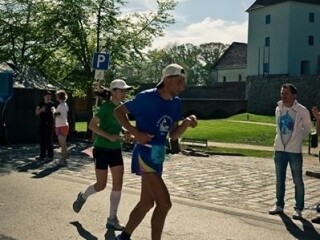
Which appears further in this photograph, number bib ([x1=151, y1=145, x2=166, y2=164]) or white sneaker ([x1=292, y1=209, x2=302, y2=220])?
white sneaker ([x1=292, y1=209, x2=302, y2=220])

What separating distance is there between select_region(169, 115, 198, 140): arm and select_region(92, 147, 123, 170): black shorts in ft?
5.59

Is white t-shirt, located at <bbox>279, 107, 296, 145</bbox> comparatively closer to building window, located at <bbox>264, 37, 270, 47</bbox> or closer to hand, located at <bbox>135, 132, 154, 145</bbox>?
hand, located at <bbox>135, 132, 154, 145</bbox>

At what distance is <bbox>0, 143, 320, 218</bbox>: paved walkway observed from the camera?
912 cm

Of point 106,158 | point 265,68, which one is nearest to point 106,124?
point 106,158

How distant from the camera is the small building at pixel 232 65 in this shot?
274 feet

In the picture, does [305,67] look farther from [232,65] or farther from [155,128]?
[155,128]

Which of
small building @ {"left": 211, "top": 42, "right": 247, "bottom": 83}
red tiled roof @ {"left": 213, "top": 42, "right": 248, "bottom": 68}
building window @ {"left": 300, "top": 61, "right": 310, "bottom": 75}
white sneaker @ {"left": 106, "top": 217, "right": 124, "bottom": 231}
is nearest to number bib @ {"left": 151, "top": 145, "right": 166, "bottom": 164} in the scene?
white sneaker @ {"left": 106, "top": 217, "right": 124, "bottom": 231}

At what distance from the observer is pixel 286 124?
7.92 metres

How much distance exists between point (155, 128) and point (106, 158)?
1947 millimetres

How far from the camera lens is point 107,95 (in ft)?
23.1

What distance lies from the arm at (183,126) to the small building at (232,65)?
77.9 metres

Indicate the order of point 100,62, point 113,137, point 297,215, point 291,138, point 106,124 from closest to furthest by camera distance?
point 113,137 → point 106,124 → point 297,215 → point 291,138 → point 100,62

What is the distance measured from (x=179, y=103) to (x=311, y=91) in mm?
50389

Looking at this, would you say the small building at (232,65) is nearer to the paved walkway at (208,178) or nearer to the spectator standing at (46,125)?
the paved walkway at (208,178)
